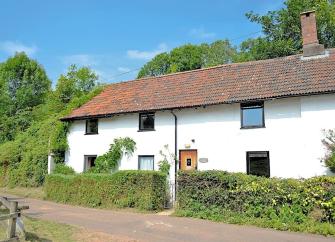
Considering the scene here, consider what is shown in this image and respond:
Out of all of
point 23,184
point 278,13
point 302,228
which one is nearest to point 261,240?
point 302,228

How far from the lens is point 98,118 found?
2414 centimetres

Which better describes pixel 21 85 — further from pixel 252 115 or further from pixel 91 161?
pixel 252 115

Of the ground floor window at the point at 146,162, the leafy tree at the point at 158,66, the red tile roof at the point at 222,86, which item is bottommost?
the ground floor window at the point at 146,162

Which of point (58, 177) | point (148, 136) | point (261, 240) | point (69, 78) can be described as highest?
point (69, 78)

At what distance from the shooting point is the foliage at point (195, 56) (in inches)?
1969

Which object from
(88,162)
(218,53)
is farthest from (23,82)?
(88,162)

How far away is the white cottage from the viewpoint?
57.3ft

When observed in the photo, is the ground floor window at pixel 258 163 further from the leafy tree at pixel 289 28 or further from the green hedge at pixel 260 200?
the leafy tree at pixel 289 28

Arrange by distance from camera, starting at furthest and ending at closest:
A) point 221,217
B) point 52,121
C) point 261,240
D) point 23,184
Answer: point 52,121
point 23,184
point 221,217
point 261,240

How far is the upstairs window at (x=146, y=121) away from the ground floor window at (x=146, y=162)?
5.34 ft

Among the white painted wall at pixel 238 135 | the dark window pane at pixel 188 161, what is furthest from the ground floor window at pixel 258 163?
the dark window pane at pixel 188 161

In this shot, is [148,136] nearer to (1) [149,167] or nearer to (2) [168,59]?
(1) [149,167]

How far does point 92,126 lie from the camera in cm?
2467

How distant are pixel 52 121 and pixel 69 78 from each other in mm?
9545
